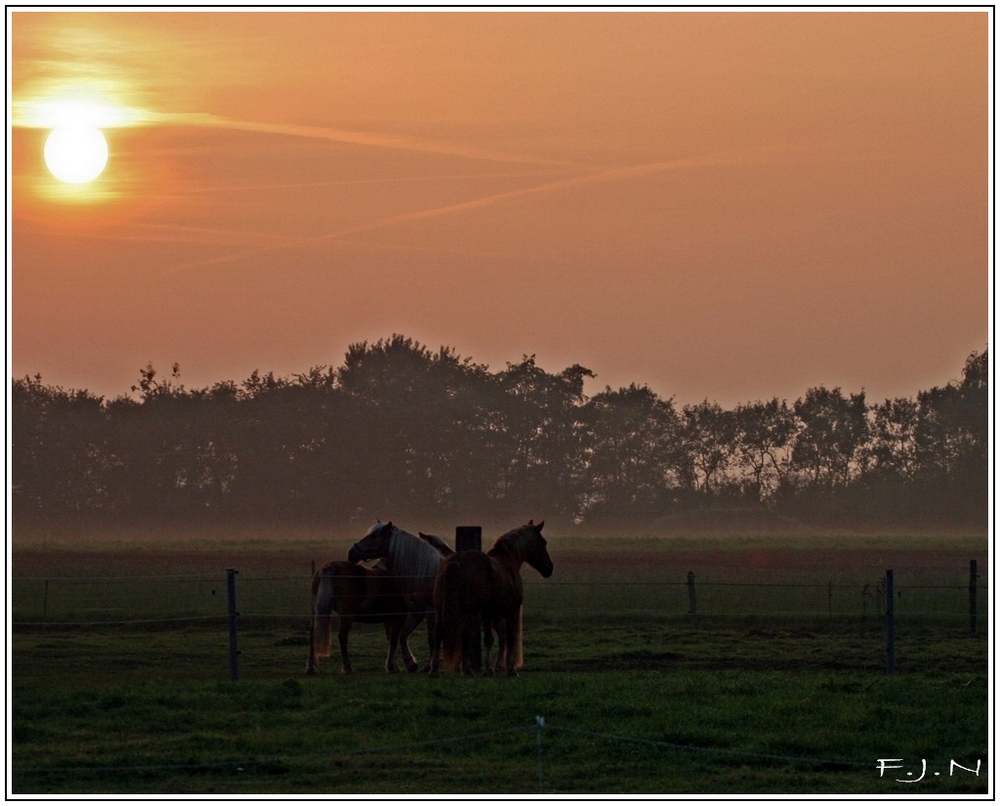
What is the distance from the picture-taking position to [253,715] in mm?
12672

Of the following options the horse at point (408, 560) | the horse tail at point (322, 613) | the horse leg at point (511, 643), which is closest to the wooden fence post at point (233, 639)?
the horse tail at point (322, 613)

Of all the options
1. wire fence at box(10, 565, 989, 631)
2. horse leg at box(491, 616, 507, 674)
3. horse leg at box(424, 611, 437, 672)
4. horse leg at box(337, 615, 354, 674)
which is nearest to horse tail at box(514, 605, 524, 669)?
horse leg at box(491, 616, 507, 674)

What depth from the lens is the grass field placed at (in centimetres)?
1041

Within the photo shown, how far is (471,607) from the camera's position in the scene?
15383mm

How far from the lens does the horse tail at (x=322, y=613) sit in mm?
16375

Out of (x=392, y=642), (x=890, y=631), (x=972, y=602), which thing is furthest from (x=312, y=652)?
(x=972, y=602)

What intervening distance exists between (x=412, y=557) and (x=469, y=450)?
254ft

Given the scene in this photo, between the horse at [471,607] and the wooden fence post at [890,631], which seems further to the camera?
the wooden fence post at [890,631]

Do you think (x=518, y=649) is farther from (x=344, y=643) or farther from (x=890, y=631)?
(x=890, y=631)

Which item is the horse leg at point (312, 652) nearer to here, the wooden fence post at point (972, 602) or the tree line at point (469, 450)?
the wooden fence post at point (972, 602)

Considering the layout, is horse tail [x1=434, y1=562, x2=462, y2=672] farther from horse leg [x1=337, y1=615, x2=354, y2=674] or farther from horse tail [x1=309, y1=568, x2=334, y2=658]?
horse tail [x1=309, y1=568, x2=334, y2=658]

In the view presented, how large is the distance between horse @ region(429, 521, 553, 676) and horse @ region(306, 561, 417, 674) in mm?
925
